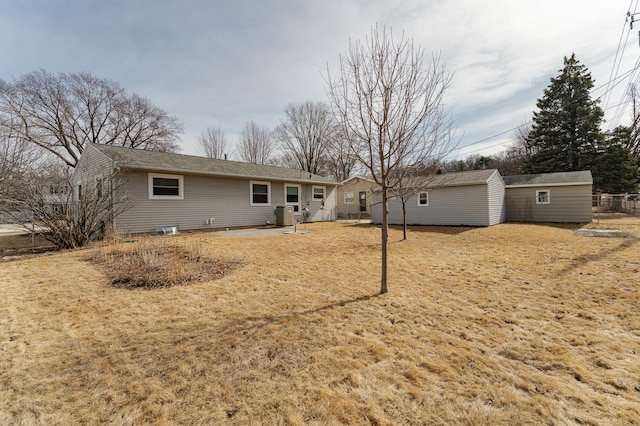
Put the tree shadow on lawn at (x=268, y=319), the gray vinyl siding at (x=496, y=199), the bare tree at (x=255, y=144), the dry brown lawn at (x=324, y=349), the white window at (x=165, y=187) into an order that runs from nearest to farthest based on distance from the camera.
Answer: the dry brown lawn at (x=324, y=349), the tree shadow on lawn at (x=268, y=319), the white window at (x=165, y=187), the gray vinyl siding at (x=496, y=199), the bare tree at (x=255, y=144)

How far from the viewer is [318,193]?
19344mm

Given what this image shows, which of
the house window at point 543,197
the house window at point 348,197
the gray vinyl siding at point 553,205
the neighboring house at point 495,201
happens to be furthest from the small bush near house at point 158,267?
the house window at point 348,197

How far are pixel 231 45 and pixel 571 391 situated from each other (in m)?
12.0

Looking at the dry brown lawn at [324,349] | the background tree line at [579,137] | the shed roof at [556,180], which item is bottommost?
the dry brown lawn at [324,349]

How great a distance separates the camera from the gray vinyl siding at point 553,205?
16.3 metres

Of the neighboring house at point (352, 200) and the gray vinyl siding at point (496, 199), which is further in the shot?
the neighboring house at point (352, 200)

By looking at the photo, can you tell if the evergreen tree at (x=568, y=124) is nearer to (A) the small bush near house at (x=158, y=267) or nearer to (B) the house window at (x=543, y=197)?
(B) the house window at (x=543, y=197)

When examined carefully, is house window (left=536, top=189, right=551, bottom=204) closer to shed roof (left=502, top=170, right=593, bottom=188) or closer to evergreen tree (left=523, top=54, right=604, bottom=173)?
shed roof (left=502, top=170, right=593, bottom=188)

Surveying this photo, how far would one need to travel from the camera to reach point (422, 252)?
27.8 feet

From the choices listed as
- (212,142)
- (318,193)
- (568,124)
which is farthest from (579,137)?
(212,142)

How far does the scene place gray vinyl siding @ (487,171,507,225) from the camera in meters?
15.1

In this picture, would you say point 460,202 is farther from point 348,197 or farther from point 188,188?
point 188,188

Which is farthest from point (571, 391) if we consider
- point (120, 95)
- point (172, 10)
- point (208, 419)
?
point (120, 95)

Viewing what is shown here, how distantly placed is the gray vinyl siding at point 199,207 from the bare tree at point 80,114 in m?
14.7
